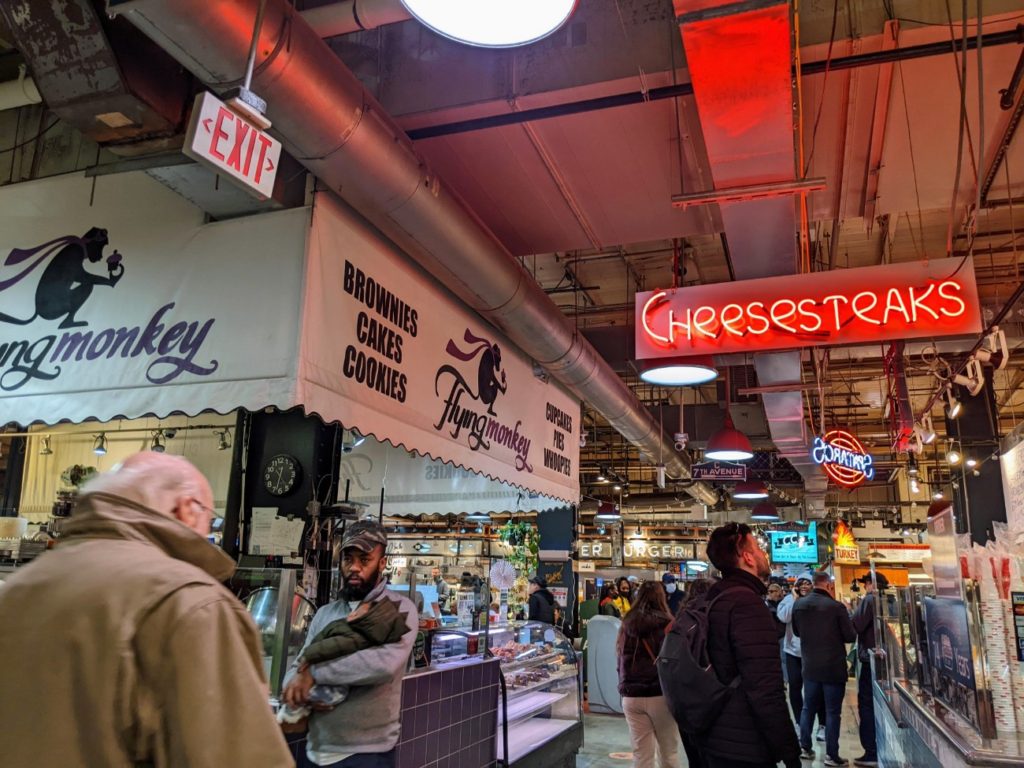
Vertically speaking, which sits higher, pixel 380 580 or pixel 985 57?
pixel 985 57

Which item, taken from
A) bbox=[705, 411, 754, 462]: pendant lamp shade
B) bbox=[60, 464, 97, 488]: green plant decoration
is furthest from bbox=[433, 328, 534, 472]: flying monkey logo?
bbox=[60, 464, 97, 488]: green plant decoration

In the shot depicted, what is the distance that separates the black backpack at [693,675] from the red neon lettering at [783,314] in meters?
1.90

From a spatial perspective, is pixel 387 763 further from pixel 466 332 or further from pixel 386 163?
pixel 466 332

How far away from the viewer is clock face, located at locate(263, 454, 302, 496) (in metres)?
4.81

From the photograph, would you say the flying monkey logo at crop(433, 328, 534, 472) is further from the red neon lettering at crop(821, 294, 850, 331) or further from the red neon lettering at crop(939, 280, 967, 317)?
the red neon lettering at crop(939, 280, 967, 317)

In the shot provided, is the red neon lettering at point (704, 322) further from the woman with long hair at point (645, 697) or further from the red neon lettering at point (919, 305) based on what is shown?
the woman with long hair at point (645, 697)

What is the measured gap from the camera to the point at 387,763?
3.28m

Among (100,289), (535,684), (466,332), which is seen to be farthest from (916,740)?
(100,289)

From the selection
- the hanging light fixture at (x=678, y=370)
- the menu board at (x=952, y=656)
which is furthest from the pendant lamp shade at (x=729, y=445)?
the menu board at (x=952, y=656)

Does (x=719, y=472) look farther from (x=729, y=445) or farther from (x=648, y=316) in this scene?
(x=648, y=316)

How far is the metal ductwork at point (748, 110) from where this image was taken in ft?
9.54

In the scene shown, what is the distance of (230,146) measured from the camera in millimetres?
2490

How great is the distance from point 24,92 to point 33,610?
4.65 metres

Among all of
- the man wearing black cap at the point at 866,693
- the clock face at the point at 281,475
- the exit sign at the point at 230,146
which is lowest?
the man wearing black cap at the point at 866,693
